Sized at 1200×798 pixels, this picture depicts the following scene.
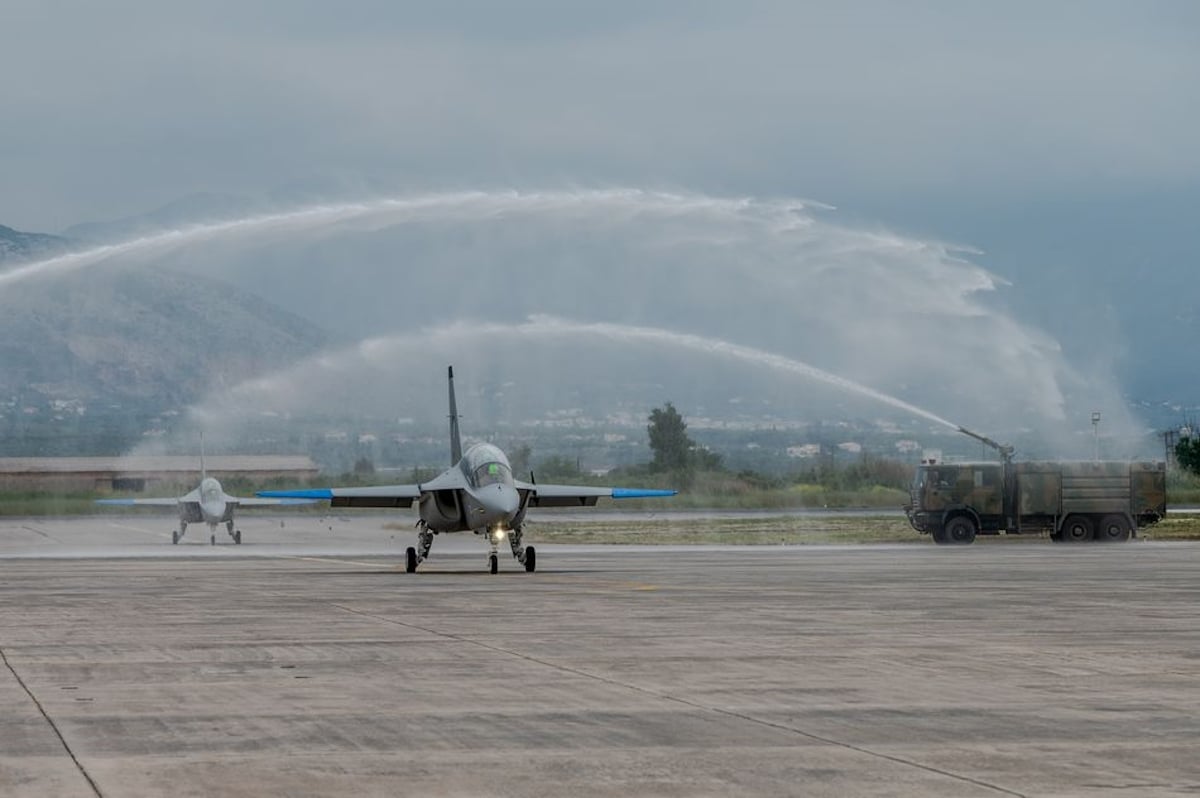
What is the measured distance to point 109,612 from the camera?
34125 mm

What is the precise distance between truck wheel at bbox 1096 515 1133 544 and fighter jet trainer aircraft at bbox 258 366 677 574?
27.2 meters

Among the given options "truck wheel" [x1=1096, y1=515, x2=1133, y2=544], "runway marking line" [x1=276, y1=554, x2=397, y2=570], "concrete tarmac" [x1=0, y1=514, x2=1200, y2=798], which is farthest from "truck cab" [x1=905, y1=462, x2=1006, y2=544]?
"concrete tarmac" [x1=0, y1=514, x2=1200, y2=798]

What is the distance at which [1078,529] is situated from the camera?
75250 millimetres

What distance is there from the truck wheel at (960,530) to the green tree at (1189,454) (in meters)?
71.6

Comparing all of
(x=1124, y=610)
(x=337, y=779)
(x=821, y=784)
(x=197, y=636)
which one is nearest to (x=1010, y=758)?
(x=821, y=784)

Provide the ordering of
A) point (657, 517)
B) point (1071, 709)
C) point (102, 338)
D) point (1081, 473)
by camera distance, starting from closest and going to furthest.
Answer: point (1071, 709), point (1081, 473), point (657, 517), point (102, 338)

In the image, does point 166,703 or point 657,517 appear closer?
point 166,703

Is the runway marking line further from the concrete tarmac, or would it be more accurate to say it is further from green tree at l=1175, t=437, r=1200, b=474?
green tree at l=1175, t=437, r=1200, b=474

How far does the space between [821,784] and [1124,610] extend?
20.8 m

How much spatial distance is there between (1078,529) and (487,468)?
1304 inches

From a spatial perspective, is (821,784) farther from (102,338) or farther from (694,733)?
(102,338)

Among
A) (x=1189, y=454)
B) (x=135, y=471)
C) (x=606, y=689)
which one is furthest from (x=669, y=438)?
(x=606, y=689)

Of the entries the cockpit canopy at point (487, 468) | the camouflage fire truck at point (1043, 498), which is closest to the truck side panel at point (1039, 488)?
the camouflage fire truck at point (1043, 498)

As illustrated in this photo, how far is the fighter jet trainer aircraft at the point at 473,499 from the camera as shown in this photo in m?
50.7
